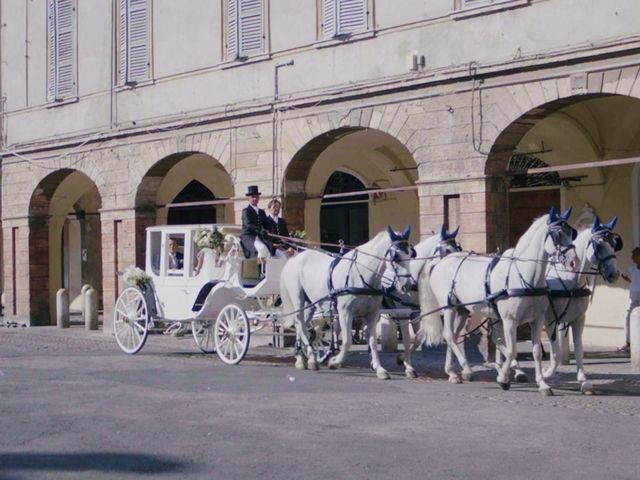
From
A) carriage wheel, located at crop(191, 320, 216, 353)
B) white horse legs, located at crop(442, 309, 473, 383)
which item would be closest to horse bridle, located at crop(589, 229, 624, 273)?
white horse legs, located at crop(442, 309, 473, 383)

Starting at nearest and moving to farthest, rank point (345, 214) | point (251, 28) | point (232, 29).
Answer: point (251, 28) → point (232, 29) → point (345, 214)

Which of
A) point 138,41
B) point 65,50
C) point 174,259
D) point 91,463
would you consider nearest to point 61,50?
point 65,50

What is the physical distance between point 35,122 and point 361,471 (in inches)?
802

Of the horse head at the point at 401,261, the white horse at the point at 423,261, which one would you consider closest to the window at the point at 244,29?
the white horse at the point at 423,261

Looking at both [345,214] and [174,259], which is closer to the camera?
[174,259]

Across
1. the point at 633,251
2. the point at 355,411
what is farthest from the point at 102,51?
the point at 355,411

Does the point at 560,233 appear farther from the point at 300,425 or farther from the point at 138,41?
the point at 138,41

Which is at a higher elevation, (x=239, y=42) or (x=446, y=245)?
(x=239, y=42)

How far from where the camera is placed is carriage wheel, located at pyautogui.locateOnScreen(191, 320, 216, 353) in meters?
17.5

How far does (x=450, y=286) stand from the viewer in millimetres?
14188

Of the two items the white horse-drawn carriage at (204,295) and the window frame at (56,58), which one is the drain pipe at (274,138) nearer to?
the white horse-drawn carriage at (204,295)

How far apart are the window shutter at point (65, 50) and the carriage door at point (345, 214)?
5949 millimetres

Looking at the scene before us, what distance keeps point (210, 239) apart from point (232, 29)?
20.8 ft

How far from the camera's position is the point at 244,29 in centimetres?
2156
